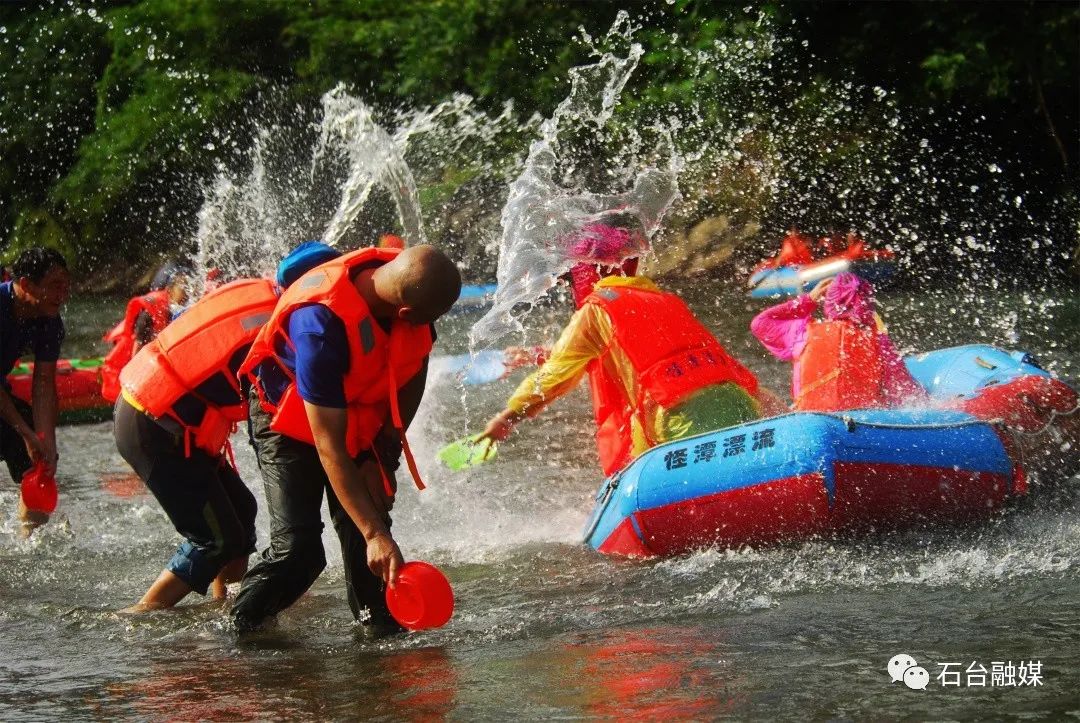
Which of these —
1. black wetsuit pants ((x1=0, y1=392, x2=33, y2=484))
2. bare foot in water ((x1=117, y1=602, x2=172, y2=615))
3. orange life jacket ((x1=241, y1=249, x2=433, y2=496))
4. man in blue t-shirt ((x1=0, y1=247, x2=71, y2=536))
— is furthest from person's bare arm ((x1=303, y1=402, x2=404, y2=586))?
black wetsuit pants ((x1=0, y1=392, x2=33, y2=484))

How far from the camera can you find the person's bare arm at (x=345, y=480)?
3.60 metres

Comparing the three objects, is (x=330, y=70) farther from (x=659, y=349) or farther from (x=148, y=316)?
(x=659, y=349)

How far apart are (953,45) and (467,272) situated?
577 centimetres

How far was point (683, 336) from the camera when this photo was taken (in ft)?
17.2

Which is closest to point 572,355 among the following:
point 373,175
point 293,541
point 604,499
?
point 604,499

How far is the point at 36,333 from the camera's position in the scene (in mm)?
5402

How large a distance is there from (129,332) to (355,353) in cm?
548

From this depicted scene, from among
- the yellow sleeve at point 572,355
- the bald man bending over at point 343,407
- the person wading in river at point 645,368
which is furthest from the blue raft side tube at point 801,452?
the bald man bending over at point 343,407

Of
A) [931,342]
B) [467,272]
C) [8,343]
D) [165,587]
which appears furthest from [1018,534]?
[467,272]

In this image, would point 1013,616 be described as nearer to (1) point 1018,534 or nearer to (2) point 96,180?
(1) point 1018,534

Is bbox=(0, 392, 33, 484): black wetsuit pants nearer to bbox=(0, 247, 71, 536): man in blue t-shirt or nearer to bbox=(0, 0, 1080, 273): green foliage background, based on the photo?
bbox=(0, 247, 71, 536): man in blue t-shirt
